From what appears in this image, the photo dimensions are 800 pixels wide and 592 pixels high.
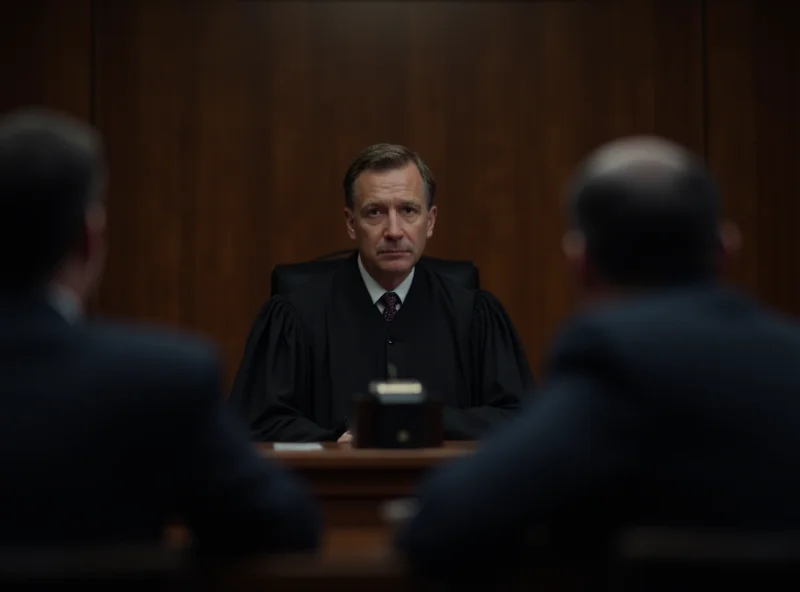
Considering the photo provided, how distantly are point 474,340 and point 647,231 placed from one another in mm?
2792

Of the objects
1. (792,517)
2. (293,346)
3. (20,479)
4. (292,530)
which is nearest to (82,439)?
(20,479)

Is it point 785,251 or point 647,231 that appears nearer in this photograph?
point 647,231

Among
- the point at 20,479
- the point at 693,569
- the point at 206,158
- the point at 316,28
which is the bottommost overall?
the point at 693,569

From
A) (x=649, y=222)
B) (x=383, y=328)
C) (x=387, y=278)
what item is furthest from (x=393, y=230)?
(x=649, y=222)

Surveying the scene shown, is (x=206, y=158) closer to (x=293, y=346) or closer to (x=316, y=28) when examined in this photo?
(x=316, y=28)

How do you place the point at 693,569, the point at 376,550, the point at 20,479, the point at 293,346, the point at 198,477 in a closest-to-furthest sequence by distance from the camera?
the point at 693,569 < the point at 20,479 < the point at 198,477 < the point at 376,550 < the point at 293,346

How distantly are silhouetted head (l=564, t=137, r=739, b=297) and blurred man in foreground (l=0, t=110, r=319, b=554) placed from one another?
24.3 inches

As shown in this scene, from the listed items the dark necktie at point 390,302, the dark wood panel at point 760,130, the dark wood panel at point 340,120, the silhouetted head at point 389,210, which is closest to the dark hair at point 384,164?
the silhouetted head at point 389,210

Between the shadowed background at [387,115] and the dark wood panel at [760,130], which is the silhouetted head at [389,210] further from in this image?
the dark wood panel at [760,130]

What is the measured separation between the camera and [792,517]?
66.0 inches

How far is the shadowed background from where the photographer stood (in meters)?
6.34

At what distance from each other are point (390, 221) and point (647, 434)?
293 cm

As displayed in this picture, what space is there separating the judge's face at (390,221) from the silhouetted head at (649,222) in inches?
105

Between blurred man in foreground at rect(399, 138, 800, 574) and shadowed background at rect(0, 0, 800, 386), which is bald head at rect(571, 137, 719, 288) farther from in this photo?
shadowed background at rect(0, 0, 800, 386)
